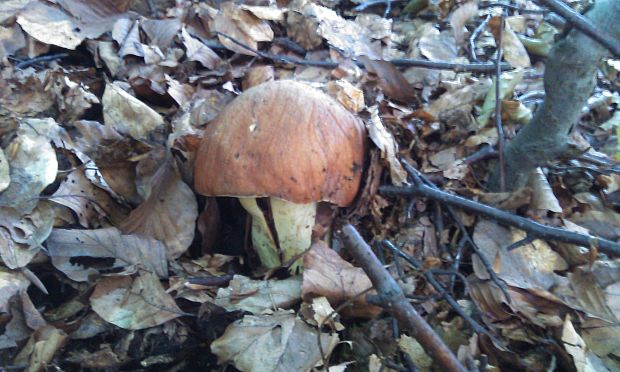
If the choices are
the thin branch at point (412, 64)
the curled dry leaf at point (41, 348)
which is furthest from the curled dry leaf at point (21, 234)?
the thin branch at point (412, 64)

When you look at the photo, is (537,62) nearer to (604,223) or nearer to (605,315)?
(604,223)

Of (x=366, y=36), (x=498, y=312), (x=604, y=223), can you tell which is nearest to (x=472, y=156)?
(x=604, y=223)

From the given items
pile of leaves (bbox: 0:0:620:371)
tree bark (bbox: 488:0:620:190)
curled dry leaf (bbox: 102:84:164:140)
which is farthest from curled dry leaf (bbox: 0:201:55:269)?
tree bark (bbox: 488:0:620:190)

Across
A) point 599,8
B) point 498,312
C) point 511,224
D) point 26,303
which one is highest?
point 599,8

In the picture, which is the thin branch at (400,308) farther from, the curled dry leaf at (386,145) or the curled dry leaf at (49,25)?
the curled dry leaf at (49,25)

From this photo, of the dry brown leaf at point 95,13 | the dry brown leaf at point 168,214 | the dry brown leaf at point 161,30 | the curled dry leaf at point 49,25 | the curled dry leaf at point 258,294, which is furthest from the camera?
the dry brown leaf at point 161,30

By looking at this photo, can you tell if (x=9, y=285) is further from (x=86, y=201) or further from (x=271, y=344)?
(x=271, y=344)
